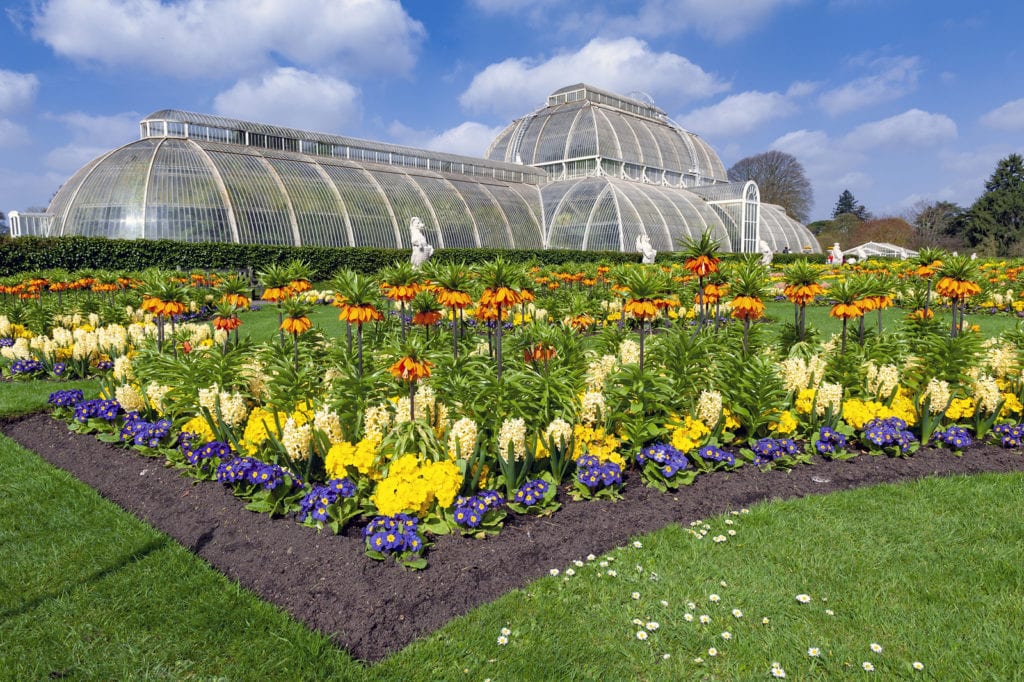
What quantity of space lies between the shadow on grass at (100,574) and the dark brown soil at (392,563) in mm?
176

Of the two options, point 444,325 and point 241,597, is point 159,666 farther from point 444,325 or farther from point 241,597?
point 444,325

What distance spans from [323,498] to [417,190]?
2935cm

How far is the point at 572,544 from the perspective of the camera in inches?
163

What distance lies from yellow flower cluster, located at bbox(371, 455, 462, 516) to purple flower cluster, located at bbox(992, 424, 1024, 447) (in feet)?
17.2

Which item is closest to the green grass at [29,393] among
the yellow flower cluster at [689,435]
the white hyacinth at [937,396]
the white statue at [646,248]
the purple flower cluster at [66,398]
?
the purple flower cluster at [66,398]

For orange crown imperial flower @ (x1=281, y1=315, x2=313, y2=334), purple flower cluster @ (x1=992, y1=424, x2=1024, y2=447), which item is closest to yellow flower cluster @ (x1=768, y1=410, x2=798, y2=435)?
purple flower cluster @ (x1=992, y1=424, x2=1024, y2=447)

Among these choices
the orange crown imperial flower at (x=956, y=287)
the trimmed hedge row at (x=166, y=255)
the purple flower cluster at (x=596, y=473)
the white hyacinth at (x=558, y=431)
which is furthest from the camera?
the trimmed hedge row at (x=166, y=255)

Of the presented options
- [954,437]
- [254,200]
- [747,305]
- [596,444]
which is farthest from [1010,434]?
[254,200]

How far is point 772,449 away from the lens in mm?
5387

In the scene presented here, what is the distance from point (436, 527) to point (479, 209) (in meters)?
30.8

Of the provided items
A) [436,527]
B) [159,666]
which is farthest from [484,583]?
[159,666]

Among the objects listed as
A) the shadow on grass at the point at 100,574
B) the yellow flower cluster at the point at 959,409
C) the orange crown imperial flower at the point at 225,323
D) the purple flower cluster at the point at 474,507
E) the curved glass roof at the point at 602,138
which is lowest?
the shadow on grass at the point at 100,574

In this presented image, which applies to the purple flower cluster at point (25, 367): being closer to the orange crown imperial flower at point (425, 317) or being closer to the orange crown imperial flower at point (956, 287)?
the orange crown imperial flower at point (425, 317)

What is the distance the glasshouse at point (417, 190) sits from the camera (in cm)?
2467
